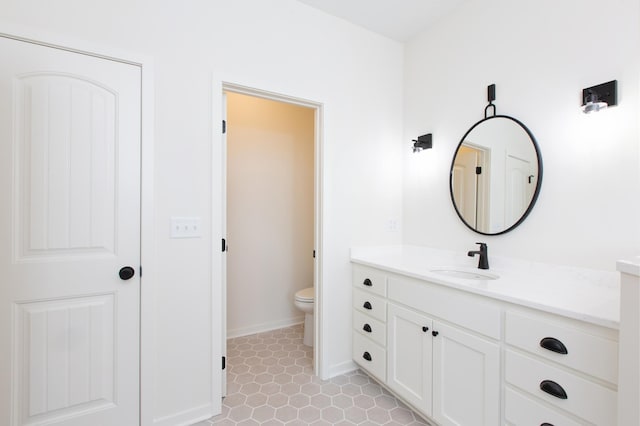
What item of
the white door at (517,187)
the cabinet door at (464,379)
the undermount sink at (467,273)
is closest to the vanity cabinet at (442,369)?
the cabinet door at (464,379)

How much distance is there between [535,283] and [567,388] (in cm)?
53

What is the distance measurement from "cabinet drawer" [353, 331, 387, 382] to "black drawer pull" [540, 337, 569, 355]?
3.31ft

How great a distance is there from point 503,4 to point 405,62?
81 centimetres

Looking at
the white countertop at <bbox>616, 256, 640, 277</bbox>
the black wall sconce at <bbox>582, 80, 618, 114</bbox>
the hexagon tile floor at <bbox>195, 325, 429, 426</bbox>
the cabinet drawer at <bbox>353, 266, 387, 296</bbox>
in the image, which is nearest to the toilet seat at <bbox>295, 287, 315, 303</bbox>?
the hexagon tile floor at <bbox>195, 325, 429, 426</bbox>

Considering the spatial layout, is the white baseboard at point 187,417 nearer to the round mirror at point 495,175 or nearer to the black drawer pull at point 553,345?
the black drawer pull at point 553,345

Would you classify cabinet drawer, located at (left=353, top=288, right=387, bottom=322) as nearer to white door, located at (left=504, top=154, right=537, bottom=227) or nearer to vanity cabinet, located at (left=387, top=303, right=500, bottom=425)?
vanity cabinet, located at (left=387, top=303, right=500, bottom=425)

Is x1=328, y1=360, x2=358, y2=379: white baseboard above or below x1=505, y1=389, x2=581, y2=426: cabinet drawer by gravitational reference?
below

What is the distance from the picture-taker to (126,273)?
1.50m

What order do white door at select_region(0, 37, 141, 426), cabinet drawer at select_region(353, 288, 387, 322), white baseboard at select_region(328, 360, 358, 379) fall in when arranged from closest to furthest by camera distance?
white door at select_region(0, 37, 141, 426), cabinet drawer at select_region(353, 288, 387, 322), white baseboard at select_region(328, 360, 358, 379)

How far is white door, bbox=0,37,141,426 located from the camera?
1.30 metres

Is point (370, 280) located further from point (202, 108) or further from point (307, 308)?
point (202, 108)

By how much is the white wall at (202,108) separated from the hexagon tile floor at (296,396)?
0.62ft

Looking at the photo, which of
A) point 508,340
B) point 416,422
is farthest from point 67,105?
Answer: point 416,422

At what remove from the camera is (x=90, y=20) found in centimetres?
142
